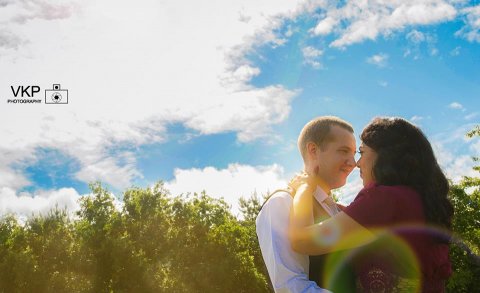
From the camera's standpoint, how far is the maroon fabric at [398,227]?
345 cm

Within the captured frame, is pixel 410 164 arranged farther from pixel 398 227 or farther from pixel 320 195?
pixel 320 195

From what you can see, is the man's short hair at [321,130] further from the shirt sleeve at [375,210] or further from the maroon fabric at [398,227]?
the shirt sleeve at [375,210]

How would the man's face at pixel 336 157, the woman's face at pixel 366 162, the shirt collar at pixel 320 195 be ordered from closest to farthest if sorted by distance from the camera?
1. the woman's face at pixel 366 162
2. the shirt collar at pixel 320 195
3. the man's face at pixel 336 157

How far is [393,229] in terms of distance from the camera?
3479mm

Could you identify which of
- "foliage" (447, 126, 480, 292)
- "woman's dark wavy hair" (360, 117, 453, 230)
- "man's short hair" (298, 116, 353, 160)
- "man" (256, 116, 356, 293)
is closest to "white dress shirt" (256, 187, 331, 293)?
"man" (256, 116, 356, 293)

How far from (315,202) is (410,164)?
35.4 inches

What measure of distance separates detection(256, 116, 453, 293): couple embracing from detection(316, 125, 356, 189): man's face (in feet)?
0.88

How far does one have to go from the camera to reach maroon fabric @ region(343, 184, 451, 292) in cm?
345

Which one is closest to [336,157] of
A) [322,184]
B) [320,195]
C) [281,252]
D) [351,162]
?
[351,162]

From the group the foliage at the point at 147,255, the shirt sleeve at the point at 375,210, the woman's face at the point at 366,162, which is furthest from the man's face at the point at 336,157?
the foliage at the point at 147,255

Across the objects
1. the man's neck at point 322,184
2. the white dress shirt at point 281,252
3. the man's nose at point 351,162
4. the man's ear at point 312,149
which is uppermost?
the man's ear at point 312,149

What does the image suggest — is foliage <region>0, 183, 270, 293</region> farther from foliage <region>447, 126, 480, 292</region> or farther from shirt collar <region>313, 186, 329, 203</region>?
shirt collar <region>313, 186, 329, 203</region>

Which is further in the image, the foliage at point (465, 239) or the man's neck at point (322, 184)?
the foliage at point (465, 239)

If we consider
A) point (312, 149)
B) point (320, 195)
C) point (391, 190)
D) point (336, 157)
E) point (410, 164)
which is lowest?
point (391, 190)
